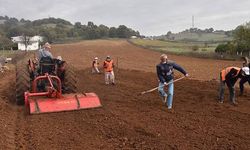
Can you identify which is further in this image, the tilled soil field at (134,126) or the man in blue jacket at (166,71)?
the man in blue jacket at (166,71)

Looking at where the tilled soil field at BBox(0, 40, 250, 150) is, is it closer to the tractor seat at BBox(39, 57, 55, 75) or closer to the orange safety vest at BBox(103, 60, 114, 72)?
the tractor seat at BBox(39, 57, 55, 75)

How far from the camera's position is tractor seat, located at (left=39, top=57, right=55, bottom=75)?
38.4 feet

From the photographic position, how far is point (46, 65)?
464 inches

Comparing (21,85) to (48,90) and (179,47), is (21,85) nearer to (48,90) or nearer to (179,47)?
(48,90)

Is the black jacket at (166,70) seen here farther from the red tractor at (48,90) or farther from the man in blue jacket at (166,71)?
the red tractor at (48,90)

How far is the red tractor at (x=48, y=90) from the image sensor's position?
1051cm

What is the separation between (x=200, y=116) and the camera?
984cm

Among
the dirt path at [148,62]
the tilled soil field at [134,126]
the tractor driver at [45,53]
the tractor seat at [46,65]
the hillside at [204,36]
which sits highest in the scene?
the hillside at [204,36]

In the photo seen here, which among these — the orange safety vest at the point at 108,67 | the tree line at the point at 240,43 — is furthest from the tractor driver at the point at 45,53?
the tree line at the point at 240,43

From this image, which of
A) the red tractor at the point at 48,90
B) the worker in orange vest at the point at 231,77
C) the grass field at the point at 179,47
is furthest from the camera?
the grass field at the point at 179,47

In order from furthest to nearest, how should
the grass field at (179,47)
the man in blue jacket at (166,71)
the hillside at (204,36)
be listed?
1. the hillside at (204,36)
2. the grass field at (179,47)
3. the man in blue jacket at (166,71)

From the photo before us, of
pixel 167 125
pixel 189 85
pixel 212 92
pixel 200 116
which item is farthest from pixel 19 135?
pixel 189 85

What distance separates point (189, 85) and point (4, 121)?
887cm

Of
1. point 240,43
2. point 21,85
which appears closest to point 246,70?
point 21,85
